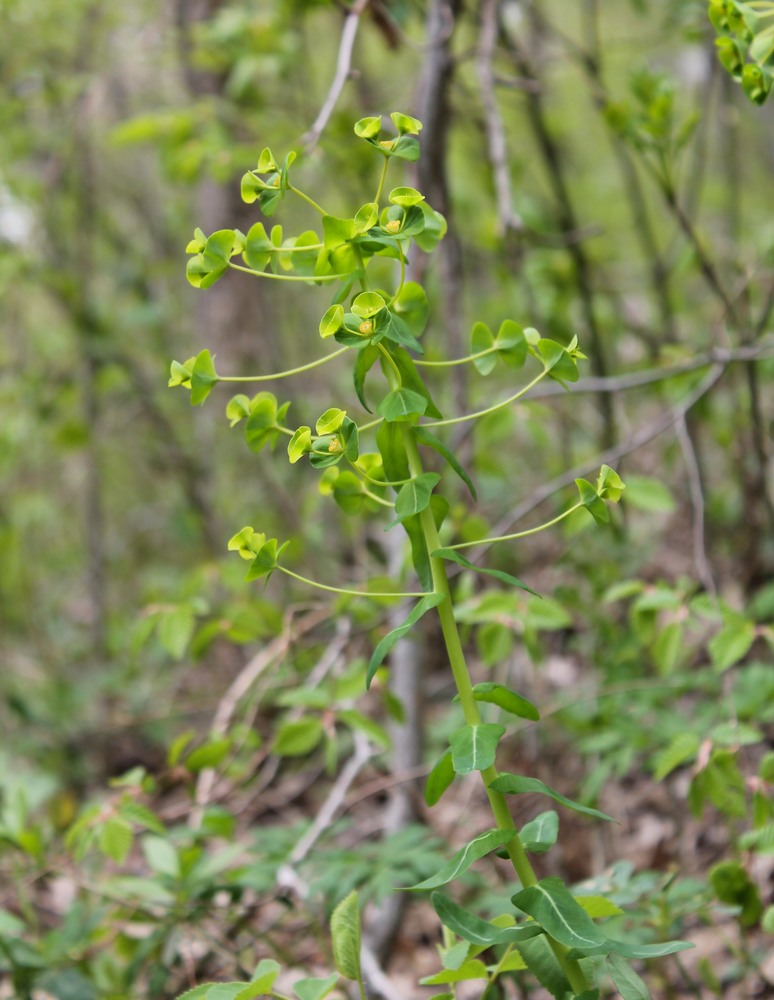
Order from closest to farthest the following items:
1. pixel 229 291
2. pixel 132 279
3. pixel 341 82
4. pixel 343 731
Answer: pixel 341 82
pixel 343 731
pixel 229 291
pixel 132 279

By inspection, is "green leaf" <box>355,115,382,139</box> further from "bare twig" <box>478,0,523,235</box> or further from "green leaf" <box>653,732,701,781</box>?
"green leaf" <box>653,732,701,781</box>

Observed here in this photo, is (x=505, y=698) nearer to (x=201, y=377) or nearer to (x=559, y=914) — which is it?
(x=559, y=914)

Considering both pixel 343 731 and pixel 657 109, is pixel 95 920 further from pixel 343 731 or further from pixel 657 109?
pixel 657 109

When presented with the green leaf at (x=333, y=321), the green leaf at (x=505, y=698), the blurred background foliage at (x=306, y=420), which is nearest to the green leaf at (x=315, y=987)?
the green leaf at (x=505, y=698)

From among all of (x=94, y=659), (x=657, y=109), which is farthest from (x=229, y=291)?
(x=657, y=109)

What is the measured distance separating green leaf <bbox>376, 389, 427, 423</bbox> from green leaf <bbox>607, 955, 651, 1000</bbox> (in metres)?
0.66

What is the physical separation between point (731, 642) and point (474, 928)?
0.78 meters

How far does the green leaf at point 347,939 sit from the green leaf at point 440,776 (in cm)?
26

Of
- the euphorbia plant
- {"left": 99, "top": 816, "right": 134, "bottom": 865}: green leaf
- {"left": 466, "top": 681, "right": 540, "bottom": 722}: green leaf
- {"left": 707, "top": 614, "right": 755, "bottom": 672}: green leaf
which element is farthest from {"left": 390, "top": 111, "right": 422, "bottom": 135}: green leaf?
{"left": 99, "top": 816, "right": 134, "bottom": 865}: green leaf

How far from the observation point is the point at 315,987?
1028 mm

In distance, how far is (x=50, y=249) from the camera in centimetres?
380

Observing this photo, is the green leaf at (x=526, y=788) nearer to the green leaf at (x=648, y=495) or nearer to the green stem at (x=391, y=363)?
the green stem at (x=391, y=363)

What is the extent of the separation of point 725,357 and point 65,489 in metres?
4.21

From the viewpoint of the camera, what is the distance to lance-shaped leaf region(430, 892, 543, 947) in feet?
3.11
